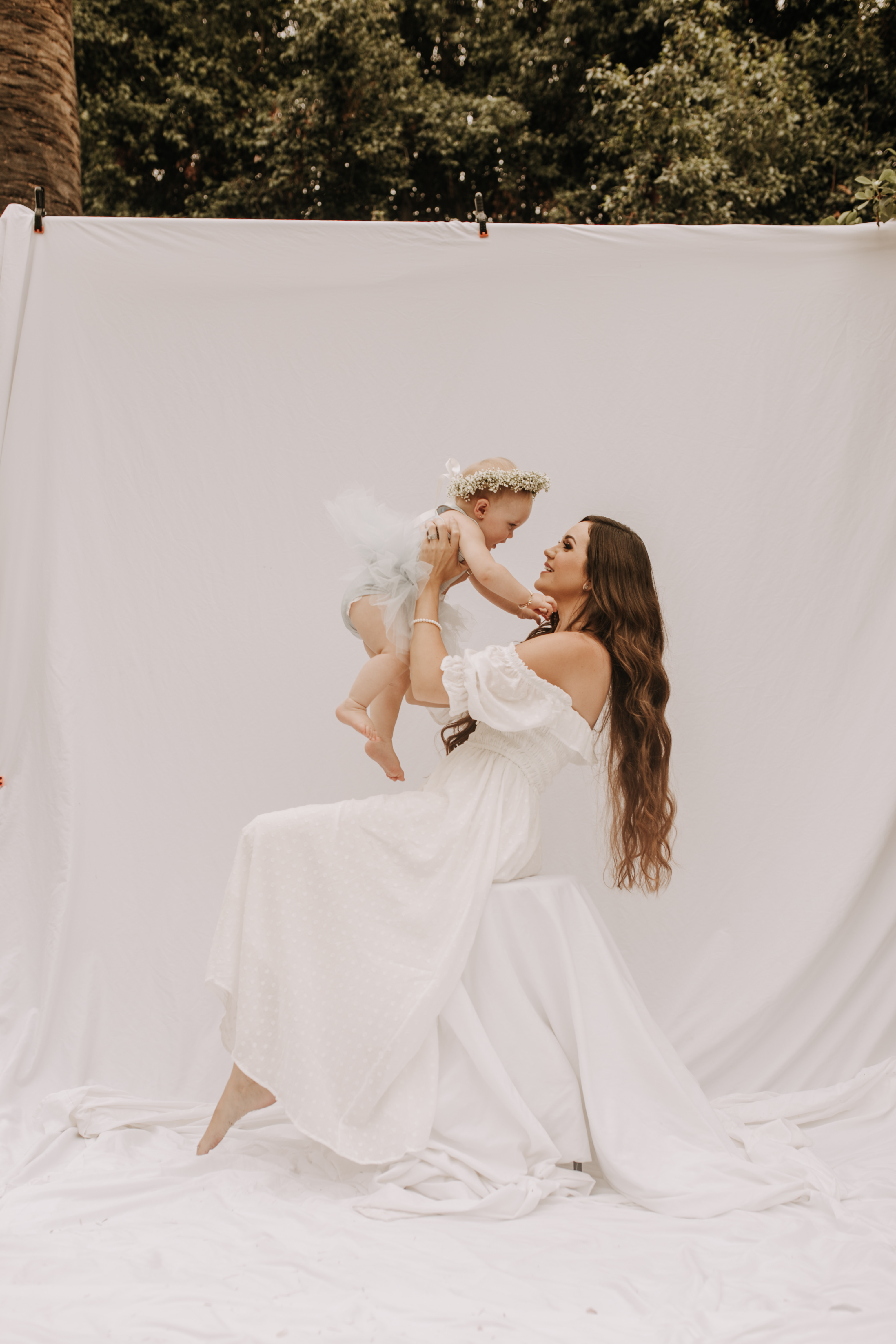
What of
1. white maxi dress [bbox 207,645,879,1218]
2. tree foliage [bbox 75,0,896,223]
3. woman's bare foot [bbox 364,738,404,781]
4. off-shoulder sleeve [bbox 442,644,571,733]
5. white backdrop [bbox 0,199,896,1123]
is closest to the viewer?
white maxi dress [bbox 207,645,879,1218]

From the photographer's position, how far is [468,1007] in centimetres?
220

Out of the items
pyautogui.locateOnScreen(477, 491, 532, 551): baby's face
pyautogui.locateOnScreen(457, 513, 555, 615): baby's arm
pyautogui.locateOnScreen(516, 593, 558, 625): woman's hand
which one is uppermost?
pyautogui.locateOnScreen(477, 491, 532, 551): baby's face

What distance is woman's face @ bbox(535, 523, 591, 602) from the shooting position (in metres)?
2.53

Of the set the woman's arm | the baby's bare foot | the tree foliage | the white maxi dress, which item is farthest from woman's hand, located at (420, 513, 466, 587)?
the tree foliage

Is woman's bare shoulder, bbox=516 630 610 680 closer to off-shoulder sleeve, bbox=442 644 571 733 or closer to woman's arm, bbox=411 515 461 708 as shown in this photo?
off-shoulder sleeve, bbox=442 644 571 733

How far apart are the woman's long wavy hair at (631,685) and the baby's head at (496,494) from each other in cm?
18

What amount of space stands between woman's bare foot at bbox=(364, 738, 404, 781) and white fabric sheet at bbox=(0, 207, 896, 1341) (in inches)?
24.6

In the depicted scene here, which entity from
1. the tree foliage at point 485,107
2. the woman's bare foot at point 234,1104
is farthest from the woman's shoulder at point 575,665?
the tree foliage at point 485,107

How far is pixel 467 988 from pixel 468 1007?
0.20 feet

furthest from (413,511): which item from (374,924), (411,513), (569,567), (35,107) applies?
(35,107)

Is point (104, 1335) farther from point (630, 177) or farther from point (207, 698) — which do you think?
point (630, 177)

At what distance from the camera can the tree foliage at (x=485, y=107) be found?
7.96 meters

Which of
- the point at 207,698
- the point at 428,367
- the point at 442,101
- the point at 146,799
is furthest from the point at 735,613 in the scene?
the point at 442,101

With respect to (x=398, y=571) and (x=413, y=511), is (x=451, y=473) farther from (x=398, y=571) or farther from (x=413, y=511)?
(x=413, y=511)
